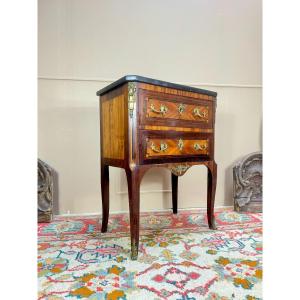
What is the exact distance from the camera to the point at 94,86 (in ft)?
7.26

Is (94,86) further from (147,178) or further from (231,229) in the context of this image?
(231,229)

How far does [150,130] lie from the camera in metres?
1.39

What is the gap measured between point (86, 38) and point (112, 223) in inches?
63.4

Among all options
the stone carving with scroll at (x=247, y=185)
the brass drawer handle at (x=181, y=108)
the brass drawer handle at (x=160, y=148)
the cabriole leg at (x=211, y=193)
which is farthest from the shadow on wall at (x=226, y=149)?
the brass drawer handle at (x=160, y=148)

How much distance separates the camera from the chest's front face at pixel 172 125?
1353mm

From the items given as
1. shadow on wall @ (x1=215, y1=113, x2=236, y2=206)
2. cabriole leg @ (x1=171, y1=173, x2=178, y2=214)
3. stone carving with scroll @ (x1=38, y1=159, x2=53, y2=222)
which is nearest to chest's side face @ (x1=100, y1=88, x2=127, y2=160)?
stone carving with scroll @ (x1=38, y1=159, x2=53, y2=222)

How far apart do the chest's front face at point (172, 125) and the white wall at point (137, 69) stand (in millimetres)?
743

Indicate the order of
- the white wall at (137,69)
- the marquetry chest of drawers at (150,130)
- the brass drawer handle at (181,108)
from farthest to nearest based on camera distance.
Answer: the white wall at (137,69) < the brass drawer handle at (181,108) < the marquetry chest of drawers at (150,130)

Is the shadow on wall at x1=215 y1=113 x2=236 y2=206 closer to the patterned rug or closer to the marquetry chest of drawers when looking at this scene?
the patterned rug

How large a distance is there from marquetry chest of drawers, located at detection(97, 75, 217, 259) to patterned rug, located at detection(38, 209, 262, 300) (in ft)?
0.47

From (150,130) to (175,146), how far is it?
22cm

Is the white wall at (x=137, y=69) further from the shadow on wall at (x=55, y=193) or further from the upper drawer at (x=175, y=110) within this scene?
the upper drawer at (x=175, y=110)

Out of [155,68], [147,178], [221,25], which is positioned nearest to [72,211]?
[147,178]

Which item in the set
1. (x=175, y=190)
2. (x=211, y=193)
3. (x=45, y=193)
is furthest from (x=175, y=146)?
(x=45, y=193)
